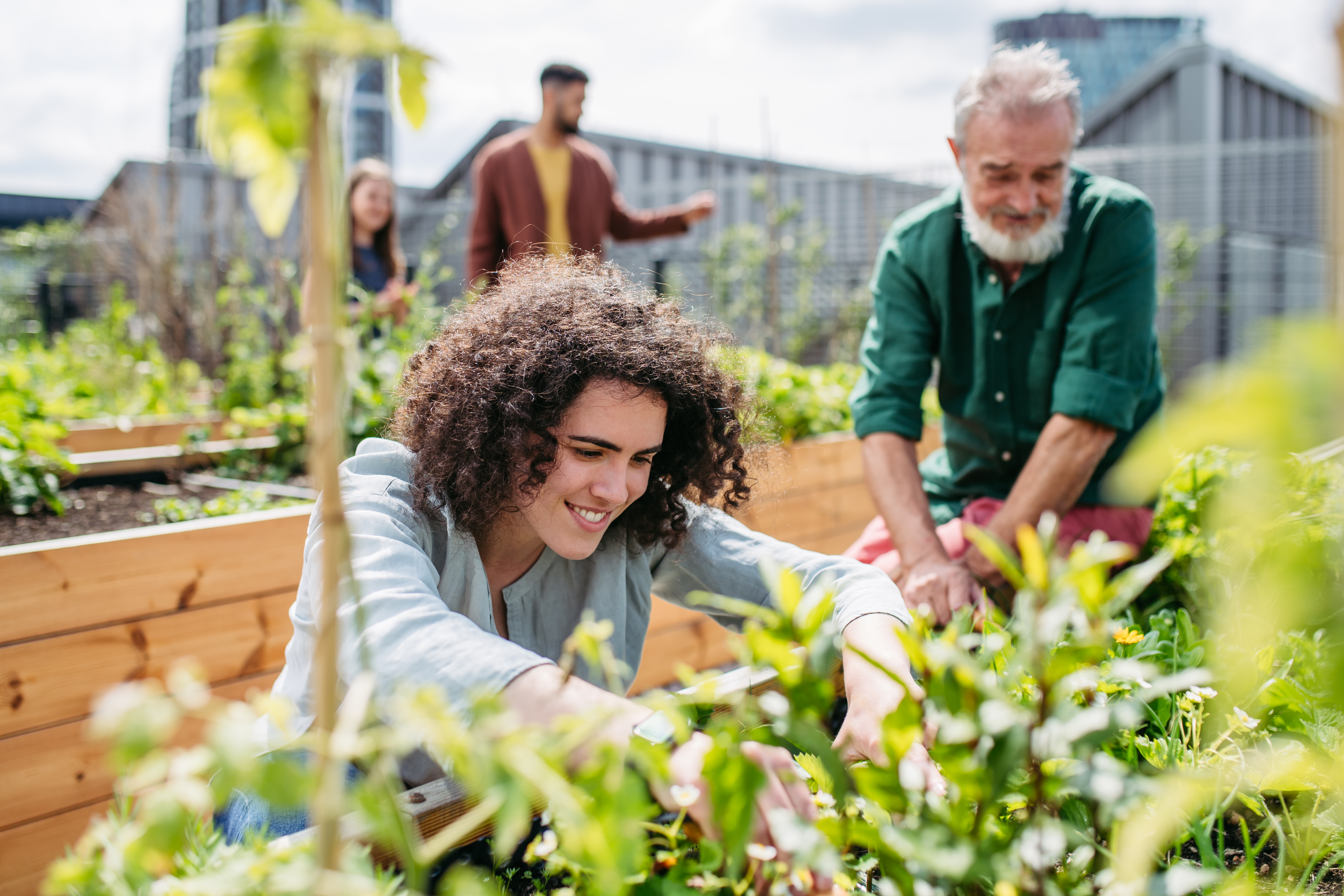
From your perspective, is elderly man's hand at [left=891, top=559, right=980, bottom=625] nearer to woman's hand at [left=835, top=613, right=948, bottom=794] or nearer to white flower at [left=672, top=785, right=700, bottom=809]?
woman's hand at [left=835, top=613, right=948, bottom=794]

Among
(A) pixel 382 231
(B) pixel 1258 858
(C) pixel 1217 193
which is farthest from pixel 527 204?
(C) pixel 1217 193

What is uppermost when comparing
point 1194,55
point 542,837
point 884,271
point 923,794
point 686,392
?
point 1194,55

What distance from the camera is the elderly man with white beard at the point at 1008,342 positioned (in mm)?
1875

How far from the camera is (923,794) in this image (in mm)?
671

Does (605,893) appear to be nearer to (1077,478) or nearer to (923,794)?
(923,794)

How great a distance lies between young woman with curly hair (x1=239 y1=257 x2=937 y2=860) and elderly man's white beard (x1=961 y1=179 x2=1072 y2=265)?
79cm

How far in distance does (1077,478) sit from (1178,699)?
81 cm

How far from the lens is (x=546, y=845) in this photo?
71 cm

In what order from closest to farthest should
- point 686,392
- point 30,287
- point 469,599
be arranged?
1. point 469,599
2. point 686,392
3. point 30,287

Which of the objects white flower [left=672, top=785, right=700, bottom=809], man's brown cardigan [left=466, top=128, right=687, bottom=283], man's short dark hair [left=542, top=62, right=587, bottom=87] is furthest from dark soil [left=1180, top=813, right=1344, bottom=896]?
man's short dark hair [left=542, top=62, right=587, bottom=87]

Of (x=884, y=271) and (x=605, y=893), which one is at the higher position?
(x=884, y=271)

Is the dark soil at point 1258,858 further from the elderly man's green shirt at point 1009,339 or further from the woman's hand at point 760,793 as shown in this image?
the elderly man's green shirt at point 1009,339

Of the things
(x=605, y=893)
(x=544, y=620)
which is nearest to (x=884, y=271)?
(x=544, y=620)

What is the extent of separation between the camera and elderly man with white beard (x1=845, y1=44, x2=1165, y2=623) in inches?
73.8
